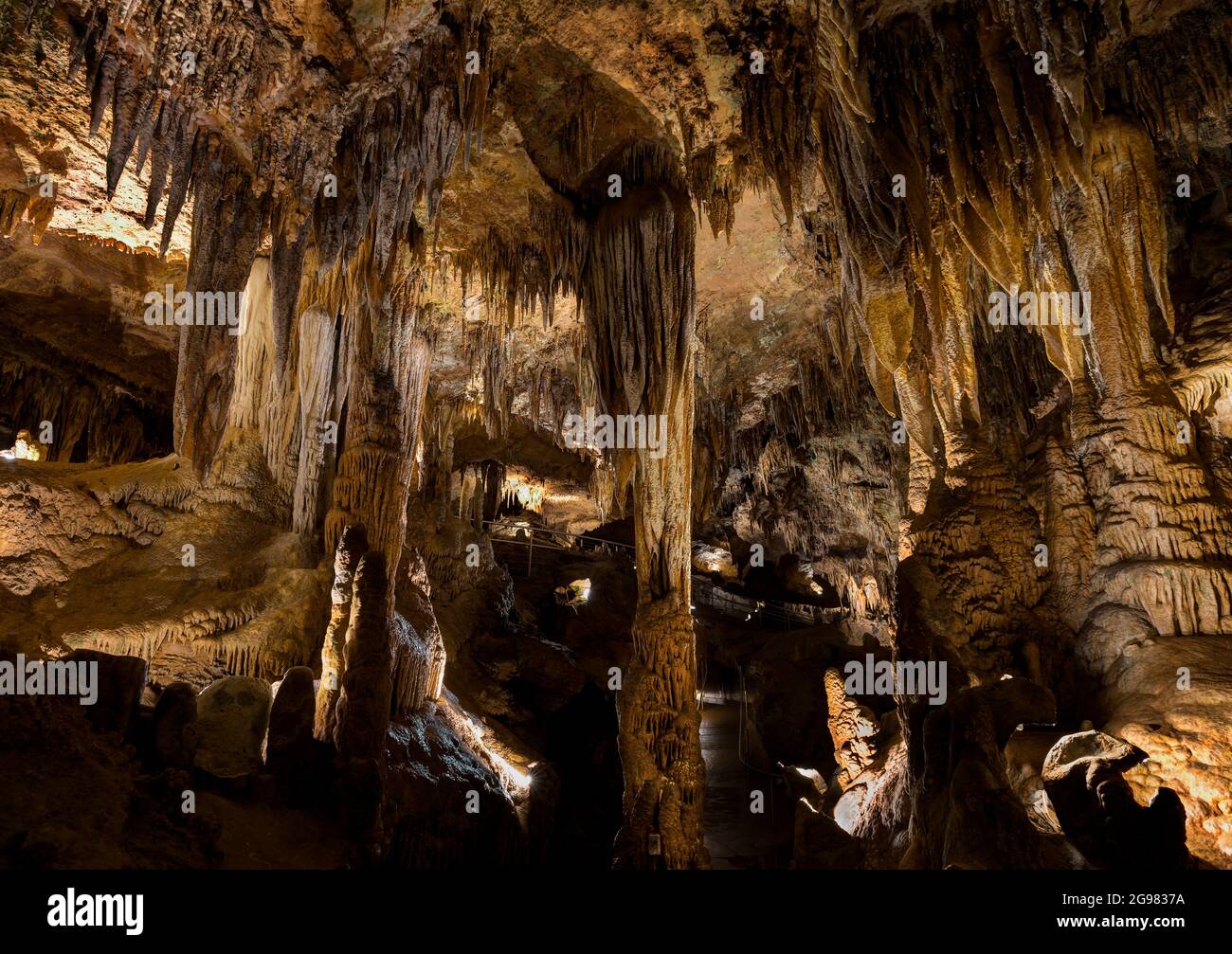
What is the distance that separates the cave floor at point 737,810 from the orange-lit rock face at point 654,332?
245 mm

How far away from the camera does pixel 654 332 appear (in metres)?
6.78

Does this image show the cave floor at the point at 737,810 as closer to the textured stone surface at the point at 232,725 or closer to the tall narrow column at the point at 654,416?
the tall narrow column at the point at 654,416

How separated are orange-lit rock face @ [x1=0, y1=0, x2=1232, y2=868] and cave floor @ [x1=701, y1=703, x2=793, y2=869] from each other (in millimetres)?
245

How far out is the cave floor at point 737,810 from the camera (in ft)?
35.1

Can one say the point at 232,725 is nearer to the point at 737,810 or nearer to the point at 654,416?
the point at 654,416

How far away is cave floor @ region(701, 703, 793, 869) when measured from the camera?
10.7 meters

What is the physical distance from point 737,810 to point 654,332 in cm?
890

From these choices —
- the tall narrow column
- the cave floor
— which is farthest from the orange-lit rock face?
the cave floor

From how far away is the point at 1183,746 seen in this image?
5.01 m

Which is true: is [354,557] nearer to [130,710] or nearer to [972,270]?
[130,710]

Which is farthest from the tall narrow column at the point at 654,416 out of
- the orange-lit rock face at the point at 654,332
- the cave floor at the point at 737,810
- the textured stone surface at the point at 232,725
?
the cave floor at the point at 737,810

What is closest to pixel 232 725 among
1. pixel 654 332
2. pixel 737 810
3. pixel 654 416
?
pixel 654 416

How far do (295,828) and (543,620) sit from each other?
37.8 feet
